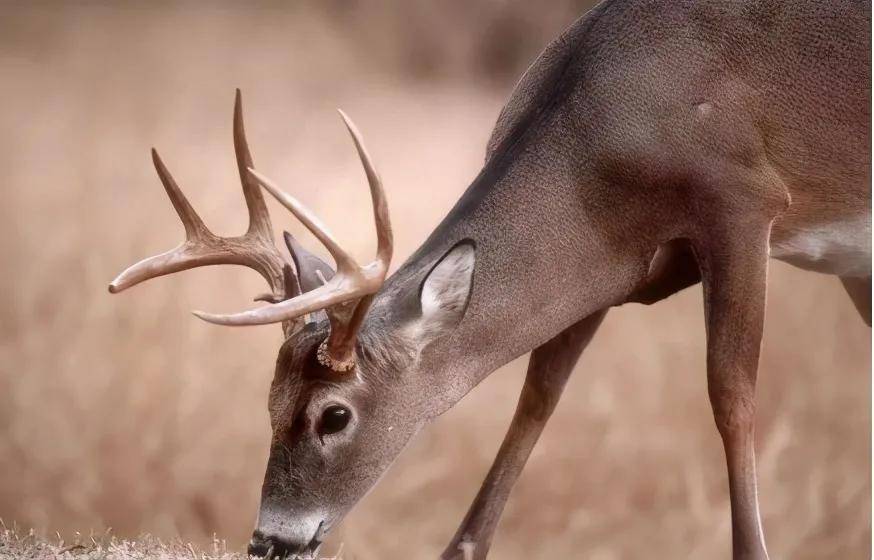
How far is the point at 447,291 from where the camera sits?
85.4 inches

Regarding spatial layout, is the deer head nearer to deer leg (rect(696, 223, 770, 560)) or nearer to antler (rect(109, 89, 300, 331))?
antler (rect(109, 89, 300, 331))

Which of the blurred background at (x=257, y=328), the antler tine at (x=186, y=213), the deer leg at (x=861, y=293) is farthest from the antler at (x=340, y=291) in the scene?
the deer leg at (x=861, y=293)

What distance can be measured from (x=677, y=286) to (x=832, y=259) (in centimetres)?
37

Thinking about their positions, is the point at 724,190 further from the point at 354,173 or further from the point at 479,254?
the point at 354,173

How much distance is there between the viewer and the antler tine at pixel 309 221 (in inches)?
79.0

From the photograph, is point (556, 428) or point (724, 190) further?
point (556, 428)

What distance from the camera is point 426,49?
9.86 ft

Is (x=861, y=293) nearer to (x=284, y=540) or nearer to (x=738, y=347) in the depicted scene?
(x=738, y=347)

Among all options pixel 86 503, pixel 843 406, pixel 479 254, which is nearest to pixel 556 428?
pixel 843 406

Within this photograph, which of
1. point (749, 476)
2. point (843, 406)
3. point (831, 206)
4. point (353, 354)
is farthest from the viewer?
point (843, 406)

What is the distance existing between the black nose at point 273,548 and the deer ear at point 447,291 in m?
0.43

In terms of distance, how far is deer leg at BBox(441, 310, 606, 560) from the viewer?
8.45 feet

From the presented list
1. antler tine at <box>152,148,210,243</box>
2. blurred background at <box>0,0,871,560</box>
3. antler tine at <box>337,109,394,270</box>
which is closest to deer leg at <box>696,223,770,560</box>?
antler tine at <box>337,109,394,270</box>

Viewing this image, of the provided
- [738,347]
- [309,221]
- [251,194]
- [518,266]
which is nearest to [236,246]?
[251,194]
